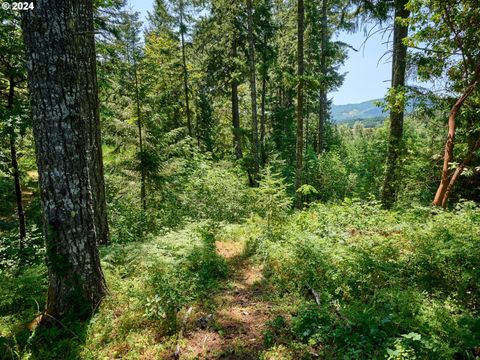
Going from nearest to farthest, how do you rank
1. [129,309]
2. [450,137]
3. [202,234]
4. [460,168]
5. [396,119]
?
[129,309] → [460,168] → [450,137] → [202,234] → [396,119]

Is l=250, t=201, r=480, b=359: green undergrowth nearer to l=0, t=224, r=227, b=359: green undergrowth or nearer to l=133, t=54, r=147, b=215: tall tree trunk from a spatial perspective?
l=0, t=224, r=227, b=359: green undergrowth

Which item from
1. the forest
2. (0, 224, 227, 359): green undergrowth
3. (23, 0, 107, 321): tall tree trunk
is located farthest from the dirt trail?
(23, 0, 107, 321): tall tree trunk

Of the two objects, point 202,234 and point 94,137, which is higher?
point 94,137

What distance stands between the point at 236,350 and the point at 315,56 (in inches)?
862

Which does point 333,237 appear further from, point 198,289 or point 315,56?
point 315,56

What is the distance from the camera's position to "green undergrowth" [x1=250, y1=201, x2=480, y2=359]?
299 centimetres

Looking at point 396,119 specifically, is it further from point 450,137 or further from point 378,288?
point 378,288

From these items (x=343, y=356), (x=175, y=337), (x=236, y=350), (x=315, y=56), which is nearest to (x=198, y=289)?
(x=175, y=337)

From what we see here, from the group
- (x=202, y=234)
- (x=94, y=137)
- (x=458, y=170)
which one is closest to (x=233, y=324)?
(x=202, y=234)

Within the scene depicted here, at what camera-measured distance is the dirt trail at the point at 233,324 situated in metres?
3.35

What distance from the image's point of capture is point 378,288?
4184 millimetres

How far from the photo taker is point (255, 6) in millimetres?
15219

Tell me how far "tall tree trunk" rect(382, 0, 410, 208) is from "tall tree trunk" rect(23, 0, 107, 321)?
25.6 feet

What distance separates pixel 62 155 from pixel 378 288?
15.3 feet
